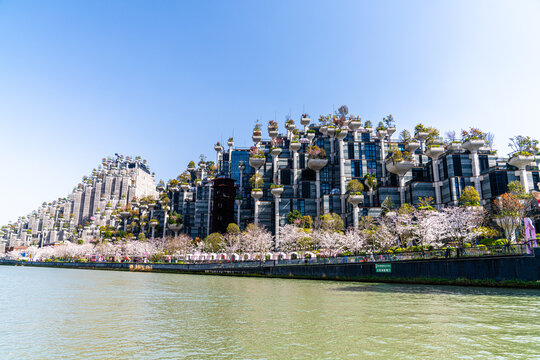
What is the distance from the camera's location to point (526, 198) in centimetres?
7194

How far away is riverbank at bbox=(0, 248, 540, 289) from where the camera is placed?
1619 inches

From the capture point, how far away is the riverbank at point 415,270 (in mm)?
41125

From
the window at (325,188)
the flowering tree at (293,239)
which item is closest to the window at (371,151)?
the window at (325,188)

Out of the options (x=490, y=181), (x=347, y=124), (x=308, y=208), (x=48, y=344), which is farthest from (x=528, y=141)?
(x=48, y=344)

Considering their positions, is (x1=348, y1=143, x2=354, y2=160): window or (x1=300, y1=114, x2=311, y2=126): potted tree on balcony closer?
(x1=348, y1=143, x2=354, y2=160): window

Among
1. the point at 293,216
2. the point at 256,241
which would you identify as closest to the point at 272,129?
the point at 293,216

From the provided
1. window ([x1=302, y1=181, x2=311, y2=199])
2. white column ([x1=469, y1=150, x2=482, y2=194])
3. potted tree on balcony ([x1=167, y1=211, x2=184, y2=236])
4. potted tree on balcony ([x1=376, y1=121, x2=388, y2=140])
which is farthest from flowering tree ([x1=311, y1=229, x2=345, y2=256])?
potted tree on balcony ([x1=167, y1=211, x2=184, y2=236])

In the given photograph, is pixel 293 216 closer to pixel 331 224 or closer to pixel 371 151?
pixel 331 224

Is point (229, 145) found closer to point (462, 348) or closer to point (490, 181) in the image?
point (490, 181)

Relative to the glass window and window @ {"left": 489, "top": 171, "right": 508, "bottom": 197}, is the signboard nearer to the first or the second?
window @ {"left": 489, "top": 171, "right": 508, "bottom": 197}

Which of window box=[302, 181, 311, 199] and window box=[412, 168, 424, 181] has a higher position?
window box=[412, 168, 424, 181]

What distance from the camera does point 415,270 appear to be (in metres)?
52.1

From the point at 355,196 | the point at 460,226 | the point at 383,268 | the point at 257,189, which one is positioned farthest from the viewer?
the point at 257,189

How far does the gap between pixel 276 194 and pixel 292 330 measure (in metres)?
99.1
